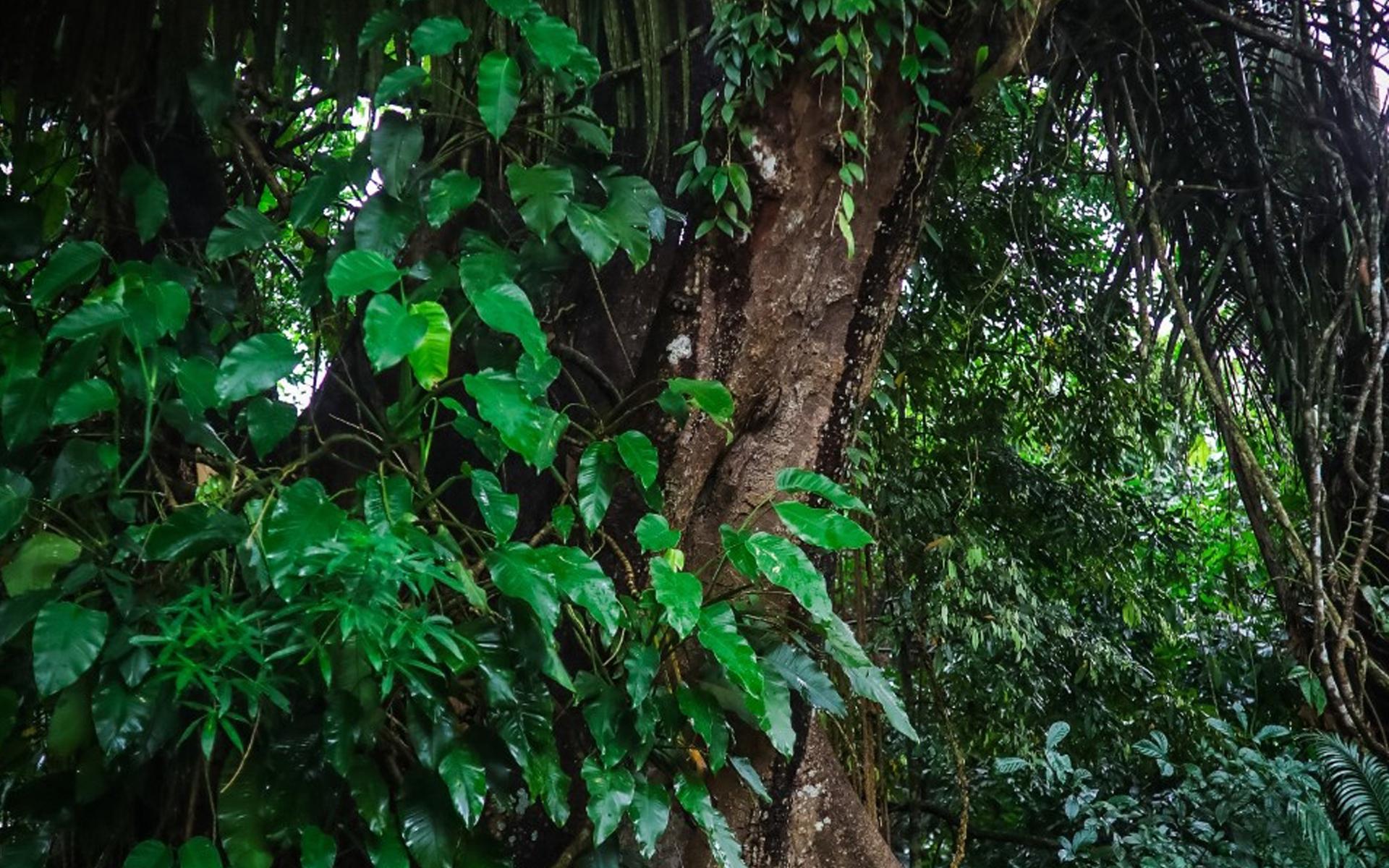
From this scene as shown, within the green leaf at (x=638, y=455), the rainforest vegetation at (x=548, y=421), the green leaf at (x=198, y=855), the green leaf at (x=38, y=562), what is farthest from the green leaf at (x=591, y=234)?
the green leaf at (x=198, y=855)

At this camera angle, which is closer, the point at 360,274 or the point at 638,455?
the point at 360,274

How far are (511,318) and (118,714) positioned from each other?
559 millimetres

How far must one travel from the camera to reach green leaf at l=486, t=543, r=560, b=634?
127 centimetres

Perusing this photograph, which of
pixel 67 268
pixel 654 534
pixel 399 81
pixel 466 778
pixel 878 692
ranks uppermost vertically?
pixel 399 81

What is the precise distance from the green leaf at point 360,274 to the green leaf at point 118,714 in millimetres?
452

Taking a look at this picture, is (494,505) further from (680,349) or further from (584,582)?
(680,349)

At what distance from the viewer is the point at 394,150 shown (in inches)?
59.0

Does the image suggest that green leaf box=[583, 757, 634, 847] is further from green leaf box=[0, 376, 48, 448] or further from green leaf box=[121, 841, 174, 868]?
green leaf box=[0, 376, 48, 448]

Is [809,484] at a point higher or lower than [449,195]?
lower

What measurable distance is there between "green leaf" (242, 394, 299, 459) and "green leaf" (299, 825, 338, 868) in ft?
1.35

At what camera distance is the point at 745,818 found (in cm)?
171

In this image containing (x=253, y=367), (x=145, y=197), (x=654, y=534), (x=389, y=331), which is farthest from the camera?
(x=145, y=197)

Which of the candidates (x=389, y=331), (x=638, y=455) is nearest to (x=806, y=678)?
(x=638, y=455)

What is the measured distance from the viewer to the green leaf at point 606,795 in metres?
1.39
